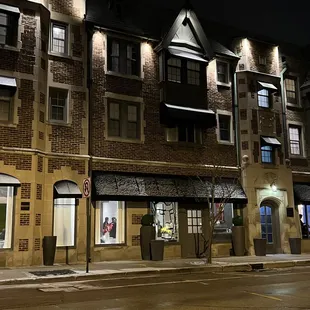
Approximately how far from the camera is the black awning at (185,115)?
67.3 ft

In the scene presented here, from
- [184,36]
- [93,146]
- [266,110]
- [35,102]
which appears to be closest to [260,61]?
[266,110]

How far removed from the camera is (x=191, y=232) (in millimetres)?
20641

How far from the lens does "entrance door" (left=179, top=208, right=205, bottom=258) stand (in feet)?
66.7

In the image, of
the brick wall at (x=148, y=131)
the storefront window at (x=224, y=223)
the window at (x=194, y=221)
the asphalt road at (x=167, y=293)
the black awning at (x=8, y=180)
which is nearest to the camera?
the asphalt road at (x=167, y=293)

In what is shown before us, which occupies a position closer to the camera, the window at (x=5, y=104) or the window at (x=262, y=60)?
the window at (x=5, y=104)

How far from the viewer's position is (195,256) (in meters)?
20.4

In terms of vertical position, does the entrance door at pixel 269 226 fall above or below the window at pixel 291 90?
below

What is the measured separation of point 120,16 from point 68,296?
14.9 m

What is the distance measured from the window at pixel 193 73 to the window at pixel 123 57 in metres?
2.71

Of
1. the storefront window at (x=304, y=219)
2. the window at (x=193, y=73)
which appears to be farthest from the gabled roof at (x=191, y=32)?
the storefront window at (x=304, y=219)

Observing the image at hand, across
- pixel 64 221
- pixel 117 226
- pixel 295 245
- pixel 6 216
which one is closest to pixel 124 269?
pixel 117 226

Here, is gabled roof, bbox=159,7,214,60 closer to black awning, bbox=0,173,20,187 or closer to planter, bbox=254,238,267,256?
planter, bbox=254,238,267,256

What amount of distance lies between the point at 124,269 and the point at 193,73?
10.9 m

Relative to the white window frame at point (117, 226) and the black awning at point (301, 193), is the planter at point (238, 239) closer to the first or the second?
the black awning at point (301, 193)
